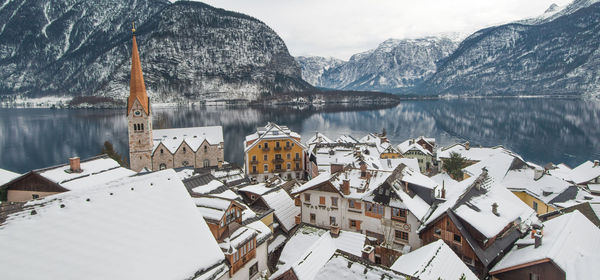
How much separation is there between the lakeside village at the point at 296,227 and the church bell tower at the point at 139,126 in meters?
22.8

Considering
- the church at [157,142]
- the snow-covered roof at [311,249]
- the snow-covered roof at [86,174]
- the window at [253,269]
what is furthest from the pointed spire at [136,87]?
the window at [253,269]

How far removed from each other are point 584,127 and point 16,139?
262 meters

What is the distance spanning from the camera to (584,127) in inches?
6270

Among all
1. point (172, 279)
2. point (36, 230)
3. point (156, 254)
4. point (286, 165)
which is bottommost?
point (286, 165)

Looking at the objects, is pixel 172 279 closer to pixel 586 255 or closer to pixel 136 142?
pixel 586 255

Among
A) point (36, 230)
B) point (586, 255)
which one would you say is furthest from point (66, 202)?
point (586, 255)

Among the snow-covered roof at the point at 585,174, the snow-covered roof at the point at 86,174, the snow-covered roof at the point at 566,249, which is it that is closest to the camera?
the snow-covered roof at the point at 566,249

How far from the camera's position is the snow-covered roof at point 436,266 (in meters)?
19.3

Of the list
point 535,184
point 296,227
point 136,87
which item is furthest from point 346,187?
point 136,87

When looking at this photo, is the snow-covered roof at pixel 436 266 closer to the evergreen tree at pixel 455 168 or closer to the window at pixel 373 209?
the window at pixel 373 209

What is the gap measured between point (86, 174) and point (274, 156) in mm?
36246

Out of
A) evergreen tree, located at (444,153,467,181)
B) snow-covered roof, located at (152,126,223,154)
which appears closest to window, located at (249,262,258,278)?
evergreen tree, located at (444,153,467,181)

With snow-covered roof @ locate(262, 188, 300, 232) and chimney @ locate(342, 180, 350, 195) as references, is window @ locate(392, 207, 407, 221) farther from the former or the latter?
snow-covered roof @ locate(262, 188, 300, 232)

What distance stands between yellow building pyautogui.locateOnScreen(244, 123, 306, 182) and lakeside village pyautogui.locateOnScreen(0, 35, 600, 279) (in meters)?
9.25
